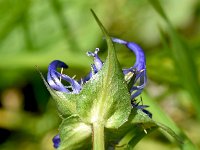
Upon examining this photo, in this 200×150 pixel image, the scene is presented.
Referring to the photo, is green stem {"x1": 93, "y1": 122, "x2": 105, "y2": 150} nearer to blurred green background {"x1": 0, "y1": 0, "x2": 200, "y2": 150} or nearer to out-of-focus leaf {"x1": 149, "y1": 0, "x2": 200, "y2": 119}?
out-of-focus leaf {"x1": 149, "y1": 0, "x2": 200, "y2": 119}

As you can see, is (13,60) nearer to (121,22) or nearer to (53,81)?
(121,22)

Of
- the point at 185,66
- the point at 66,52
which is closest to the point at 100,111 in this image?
the point at 185,66

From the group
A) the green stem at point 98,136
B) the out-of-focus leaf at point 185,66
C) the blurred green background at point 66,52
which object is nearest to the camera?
the green stem at point 98,136

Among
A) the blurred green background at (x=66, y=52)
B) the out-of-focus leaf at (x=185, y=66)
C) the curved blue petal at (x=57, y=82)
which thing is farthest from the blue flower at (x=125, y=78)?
the blurred green background at (x=66, y=52)

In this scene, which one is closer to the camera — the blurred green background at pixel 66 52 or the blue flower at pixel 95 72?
the blue flower at pixel 95 72

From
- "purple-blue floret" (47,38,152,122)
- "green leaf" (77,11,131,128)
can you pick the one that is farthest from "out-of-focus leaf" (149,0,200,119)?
"green leaf" (77,11,131,128)

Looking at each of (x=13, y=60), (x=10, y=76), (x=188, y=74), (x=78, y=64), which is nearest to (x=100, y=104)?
(x=188, y=74)

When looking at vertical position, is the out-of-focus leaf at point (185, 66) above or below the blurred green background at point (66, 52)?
below

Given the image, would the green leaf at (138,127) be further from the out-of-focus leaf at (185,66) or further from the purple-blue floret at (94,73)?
the out-of-focus leaf at (185,66)
